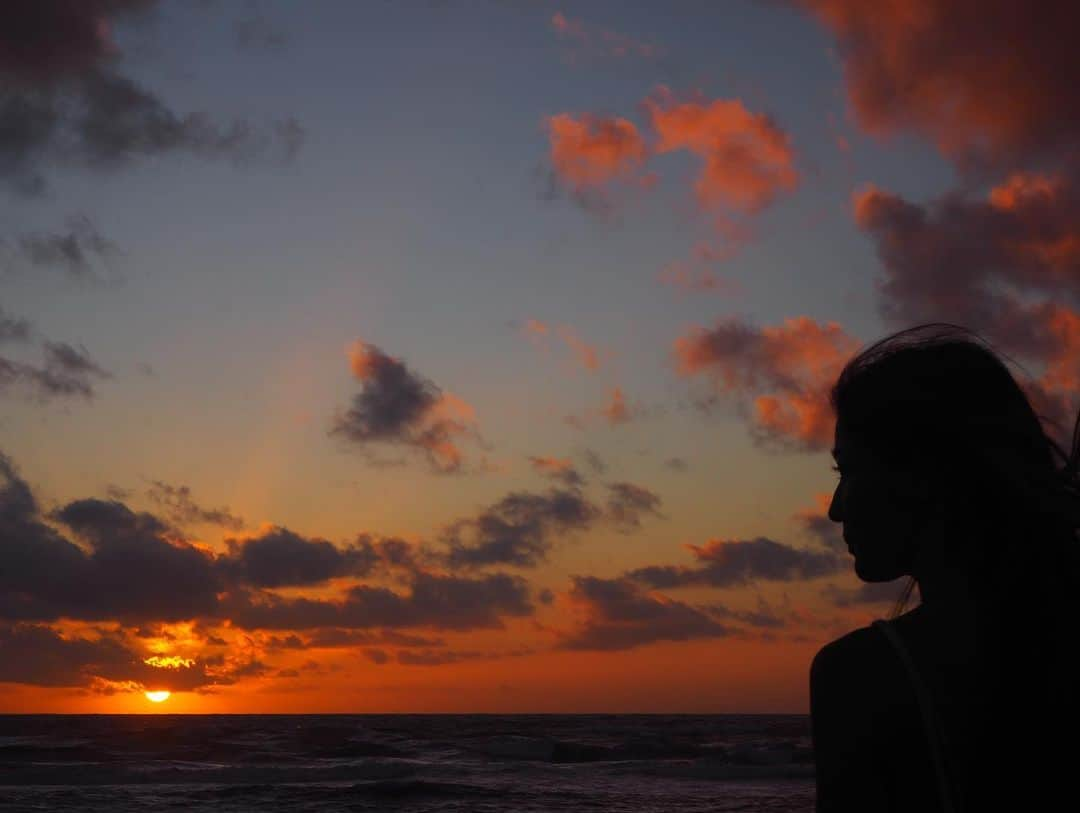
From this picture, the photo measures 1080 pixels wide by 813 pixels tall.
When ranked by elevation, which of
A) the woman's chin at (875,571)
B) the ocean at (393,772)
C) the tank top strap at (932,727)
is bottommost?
the ocean at (393,772)

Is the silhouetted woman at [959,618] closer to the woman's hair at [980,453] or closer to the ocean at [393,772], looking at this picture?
the woman's hair at [980,453]

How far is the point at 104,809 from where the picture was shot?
19188 millimetres

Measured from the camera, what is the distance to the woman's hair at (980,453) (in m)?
1.26

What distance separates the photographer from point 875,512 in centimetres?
141

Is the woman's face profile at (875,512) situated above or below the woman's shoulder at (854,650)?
above

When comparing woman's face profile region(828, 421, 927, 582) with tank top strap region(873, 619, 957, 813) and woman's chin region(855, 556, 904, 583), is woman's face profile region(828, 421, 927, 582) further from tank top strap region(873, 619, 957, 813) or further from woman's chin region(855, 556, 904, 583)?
tank top strap region(873, 619, 957, 813)

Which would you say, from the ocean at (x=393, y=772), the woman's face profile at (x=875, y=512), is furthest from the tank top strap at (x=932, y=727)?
the ocean at (x=393, y=772)

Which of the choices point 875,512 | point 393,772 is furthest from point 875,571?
point 393,772

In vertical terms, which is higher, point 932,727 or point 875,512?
point 875,512

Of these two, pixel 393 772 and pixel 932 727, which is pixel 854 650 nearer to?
pixel 932 727

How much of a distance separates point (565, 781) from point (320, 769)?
7976 mm

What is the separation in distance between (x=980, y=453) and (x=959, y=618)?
0.20 metres

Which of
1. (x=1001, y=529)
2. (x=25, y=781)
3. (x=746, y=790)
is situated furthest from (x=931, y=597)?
(x=25, y=781)

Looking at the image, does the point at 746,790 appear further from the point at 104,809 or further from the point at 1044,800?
the point at 1044,800
